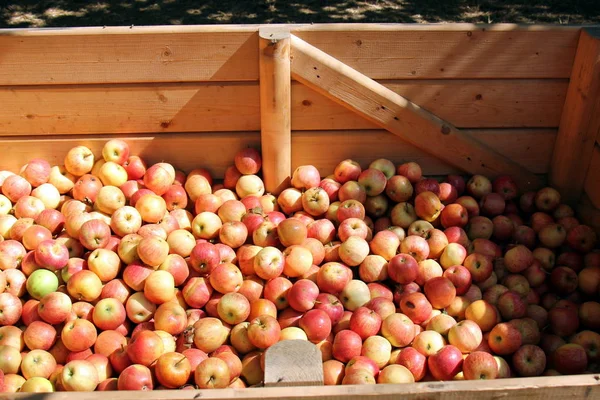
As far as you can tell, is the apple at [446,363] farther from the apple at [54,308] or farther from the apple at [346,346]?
the apple at [54,308]

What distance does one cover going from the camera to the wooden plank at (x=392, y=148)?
394 cm

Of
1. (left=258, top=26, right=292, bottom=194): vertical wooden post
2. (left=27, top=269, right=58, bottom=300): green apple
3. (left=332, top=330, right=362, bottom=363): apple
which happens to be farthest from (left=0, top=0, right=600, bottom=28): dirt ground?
(left=332, top=330, right=362, bottom=363): apple

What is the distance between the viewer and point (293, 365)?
7.08ft

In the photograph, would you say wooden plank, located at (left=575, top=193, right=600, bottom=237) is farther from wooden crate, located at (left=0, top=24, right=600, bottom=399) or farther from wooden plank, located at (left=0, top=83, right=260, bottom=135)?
wooden plank, located at (left=0, top=83, right=260, bottom=135)

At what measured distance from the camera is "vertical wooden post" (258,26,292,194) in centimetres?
352

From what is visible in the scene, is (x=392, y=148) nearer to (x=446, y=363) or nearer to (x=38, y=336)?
(x=446, y=363)

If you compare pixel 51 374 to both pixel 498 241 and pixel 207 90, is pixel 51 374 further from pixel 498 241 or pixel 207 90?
pixel 498 241

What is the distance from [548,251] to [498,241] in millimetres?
311

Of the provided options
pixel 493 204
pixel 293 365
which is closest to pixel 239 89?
pixel 493 204

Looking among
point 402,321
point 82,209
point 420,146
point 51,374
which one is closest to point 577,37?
point 420,146

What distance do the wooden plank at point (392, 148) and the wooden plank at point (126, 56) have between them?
60cm

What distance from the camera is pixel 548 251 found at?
12.2ft

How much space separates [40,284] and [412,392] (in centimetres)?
217

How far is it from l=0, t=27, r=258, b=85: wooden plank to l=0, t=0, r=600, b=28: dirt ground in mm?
2922
